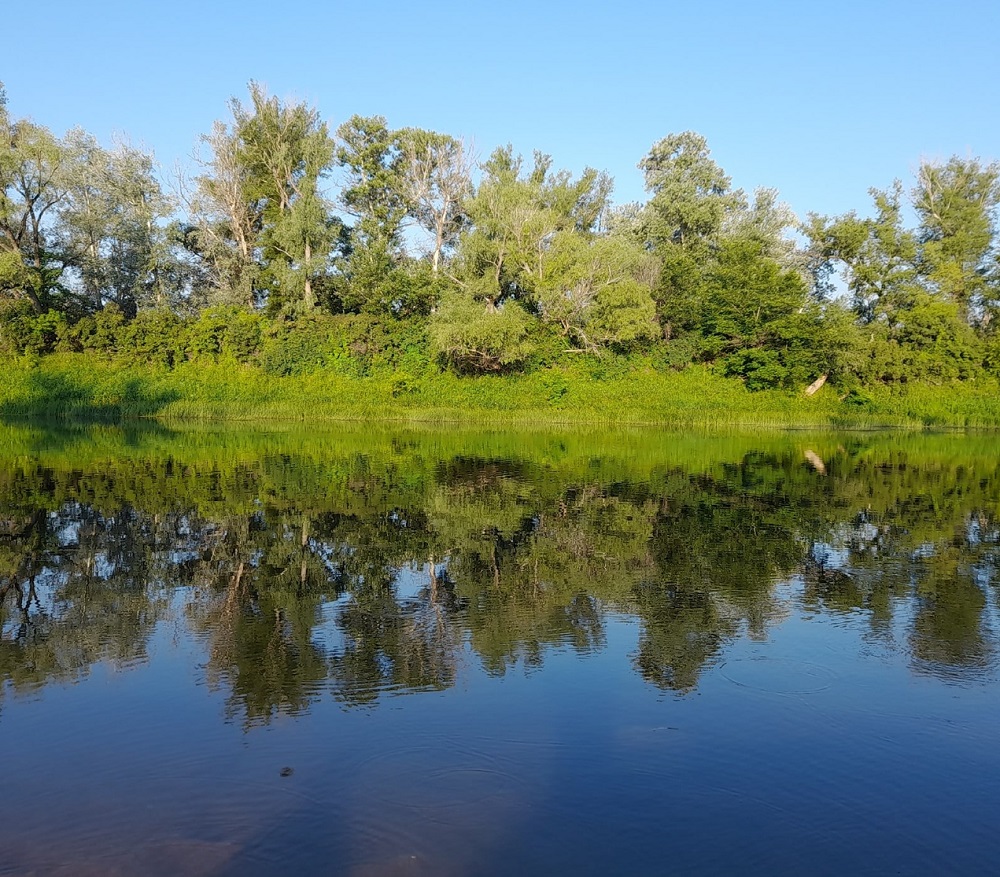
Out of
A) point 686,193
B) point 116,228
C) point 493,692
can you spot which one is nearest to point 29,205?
point 116,228

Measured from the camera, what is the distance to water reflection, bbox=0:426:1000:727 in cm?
716

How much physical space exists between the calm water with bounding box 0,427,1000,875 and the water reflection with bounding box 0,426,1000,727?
0.19 ft

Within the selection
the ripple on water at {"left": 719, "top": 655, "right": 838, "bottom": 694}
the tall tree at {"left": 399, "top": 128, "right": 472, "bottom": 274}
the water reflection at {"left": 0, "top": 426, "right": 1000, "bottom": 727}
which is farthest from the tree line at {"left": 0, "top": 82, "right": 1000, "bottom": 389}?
the ripple on water at {"left": 719, "top": 655, "right": 838, "bottom": 694}

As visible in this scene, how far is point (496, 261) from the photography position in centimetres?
4450

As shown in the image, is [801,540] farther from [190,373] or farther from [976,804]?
[190,373]

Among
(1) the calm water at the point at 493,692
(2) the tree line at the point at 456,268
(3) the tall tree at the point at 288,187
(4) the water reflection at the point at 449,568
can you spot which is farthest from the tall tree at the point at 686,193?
(1) the calm water at the point at 493,692

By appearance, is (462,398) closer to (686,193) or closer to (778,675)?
(686,193)

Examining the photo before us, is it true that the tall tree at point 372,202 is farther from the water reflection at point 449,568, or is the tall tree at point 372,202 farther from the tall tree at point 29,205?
→ the water reflection at point 449,568

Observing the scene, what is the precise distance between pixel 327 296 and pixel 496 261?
11735mm

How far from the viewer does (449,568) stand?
33.6 feet

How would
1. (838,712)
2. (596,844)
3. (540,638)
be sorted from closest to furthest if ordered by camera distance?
(596,844) → (838,712) → (540,638)

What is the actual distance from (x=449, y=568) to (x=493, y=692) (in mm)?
3920

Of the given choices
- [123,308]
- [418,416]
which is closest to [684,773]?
[418,416]

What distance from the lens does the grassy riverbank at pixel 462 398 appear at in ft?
131
